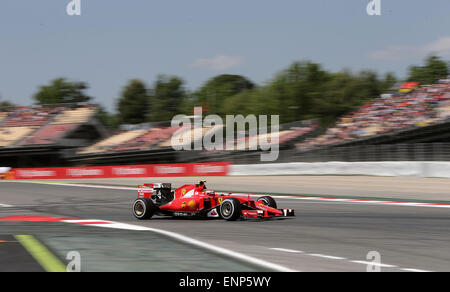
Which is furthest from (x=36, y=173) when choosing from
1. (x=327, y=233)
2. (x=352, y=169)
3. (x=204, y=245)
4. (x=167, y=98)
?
(x=167, y=98)

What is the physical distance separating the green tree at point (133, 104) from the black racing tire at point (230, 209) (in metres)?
68.9

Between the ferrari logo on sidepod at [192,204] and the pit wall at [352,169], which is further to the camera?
the pit wall at [352,169]

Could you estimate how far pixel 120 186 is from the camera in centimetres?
2447

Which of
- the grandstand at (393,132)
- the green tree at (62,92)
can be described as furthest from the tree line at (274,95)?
the grandstand at (393,132)

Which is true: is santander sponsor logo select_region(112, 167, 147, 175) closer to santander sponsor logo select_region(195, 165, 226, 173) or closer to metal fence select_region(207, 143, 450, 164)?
santander sponsor logo select_region(195, 165, 226, 173)

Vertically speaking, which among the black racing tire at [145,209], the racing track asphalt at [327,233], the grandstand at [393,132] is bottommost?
the racing track asphalt at [327,233]

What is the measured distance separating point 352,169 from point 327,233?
1414 centimetres

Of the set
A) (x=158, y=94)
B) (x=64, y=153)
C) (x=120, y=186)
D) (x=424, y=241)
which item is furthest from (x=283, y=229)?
(x=158, y=94)

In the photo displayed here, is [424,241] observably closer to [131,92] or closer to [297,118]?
[297,118]

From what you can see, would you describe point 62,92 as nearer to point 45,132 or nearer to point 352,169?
point 45,132

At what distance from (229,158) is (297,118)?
2359 cm

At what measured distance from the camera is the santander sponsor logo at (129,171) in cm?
2911

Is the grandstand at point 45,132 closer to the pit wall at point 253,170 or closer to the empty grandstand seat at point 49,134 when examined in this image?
the empty grandstand seat at point 49,134

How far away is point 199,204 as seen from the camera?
36.3ft
